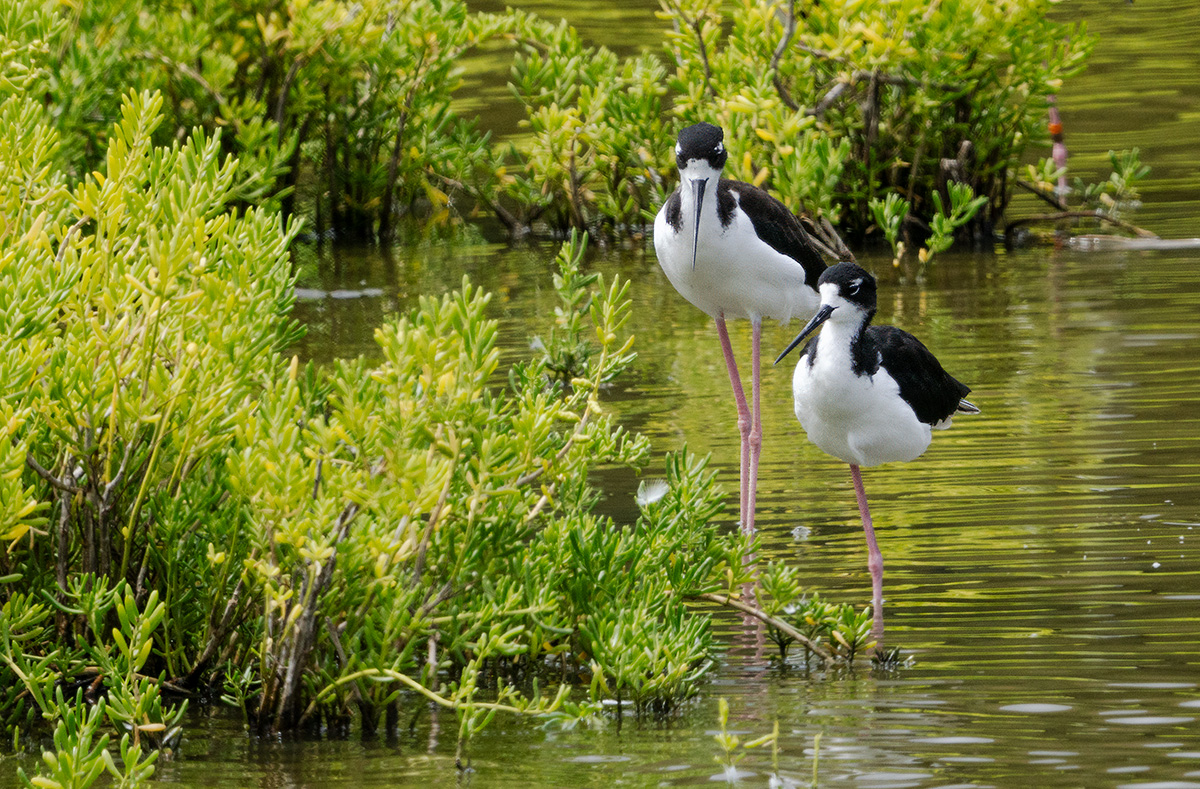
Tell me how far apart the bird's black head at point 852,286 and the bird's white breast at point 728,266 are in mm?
1071

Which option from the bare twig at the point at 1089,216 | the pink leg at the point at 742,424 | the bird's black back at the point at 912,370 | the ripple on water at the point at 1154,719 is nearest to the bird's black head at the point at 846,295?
the bird's black back at the point at 912,370

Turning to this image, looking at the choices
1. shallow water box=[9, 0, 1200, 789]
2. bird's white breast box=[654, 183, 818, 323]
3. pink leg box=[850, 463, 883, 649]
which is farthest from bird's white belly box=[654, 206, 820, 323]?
pink leg box=[850, 463, 883, 649]

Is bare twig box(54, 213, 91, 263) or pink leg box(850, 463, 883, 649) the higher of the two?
bare twig box(54, 213, 91, 263)

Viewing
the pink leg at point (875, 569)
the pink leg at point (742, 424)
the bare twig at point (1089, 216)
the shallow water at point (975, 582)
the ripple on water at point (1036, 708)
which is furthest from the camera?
the bare twig at point (1089, 216)

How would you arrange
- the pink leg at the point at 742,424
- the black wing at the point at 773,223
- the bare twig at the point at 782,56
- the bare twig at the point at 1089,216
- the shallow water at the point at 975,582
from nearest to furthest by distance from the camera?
1. the shallow water at the point at 975,582
2. the pink leg at the point at 742,424
3. the black wing at the point at 773,223
4. the bare twig at the point at 782,56
5. the bare twig at the point at 1089,216

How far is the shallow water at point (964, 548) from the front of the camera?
3.69 meters

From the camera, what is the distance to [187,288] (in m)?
4.16

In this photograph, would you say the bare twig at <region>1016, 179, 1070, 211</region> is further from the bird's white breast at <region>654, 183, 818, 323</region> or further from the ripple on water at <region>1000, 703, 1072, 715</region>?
the ripple on water at <region>1000, 703, 1072, 715</region>

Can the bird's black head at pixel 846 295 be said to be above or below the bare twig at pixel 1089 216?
below

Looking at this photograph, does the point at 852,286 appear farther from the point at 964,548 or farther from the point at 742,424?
the point at 742,424

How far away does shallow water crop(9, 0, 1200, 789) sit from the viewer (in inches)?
145

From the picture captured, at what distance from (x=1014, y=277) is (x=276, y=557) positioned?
654 centimetres

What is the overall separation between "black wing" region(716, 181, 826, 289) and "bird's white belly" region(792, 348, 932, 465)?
1.17m

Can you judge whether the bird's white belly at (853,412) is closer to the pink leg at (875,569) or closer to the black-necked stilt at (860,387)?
the black-necked stilt at (860,387)
